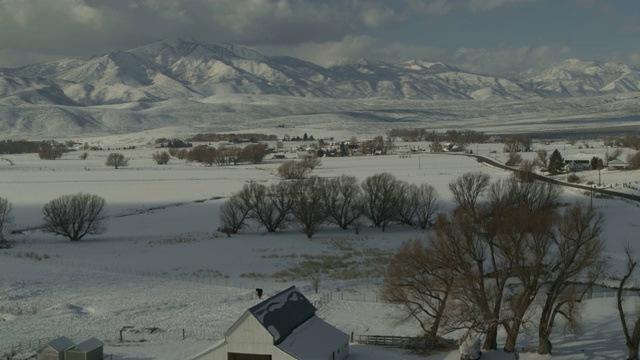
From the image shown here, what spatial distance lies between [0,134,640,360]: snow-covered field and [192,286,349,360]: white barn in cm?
189

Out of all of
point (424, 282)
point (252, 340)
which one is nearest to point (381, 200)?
point (424, 282)

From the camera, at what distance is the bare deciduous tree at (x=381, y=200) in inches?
2183

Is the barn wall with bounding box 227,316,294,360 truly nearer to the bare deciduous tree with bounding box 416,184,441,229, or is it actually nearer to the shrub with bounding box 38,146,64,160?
the bare deciduous tree with bounding box 416,184,441,229

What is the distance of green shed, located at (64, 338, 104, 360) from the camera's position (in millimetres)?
23219

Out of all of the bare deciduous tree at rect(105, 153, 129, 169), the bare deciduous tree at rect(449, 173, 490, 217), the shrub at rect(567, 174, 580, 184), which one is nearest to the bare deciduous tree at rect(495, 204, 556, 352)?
the bare deciduous tree at rect(449, 173, 490, 217)

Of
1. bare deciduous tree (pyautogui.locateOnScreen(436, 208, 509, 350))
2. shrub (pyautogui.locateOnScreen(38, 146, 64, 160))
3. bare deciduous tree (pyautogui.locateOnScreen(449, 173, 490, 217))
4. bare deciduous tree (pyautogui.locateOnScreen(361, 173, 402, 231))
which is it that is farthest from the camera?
shrub (pyautogui.locateOnScreen(38, 146, 64, 160))

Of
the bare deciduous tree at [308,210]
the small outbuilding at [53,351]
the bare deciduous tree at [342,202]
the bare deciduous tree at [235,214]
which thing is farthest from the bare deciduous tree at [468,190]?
the small outbuilding at [53,351]

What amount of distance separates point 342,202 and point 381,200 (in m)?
3.42

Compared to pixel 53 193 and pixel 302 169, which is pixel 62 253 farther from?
pixel 302 169

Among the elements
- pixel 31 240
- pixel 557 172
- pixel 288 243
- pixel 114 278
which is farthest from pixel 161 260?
pixel 557 172

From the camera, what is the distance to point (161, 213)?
63406mm

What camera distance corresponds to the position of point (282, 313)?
23.3 metres

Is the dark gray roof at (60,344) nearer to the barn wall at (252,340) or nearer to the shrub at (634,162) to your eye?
the barn wall at (252,340)

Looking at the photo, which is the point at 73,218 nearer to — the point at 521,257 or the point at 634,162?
the point at 521,257
